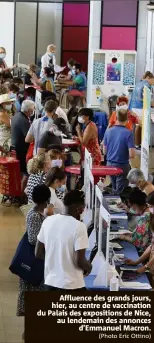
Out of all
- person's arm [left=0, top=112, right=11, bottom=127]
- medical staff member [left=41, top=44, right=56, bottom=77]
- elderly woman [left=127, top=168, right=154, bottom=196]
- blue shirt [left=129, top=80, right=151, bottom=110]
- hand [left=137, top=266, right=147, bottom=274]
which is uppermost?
medical staff member [left=41, top=44, right=56, bottom=77]

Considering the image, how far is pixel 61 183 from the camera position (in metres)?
8.16

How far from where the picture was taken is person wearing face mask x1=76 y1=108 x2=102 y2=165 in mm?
11555

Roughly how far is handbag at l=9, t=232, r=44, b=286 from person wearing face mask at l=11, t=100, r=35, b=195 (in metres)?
4.77

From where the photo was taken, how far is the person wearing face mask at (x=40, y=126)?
453 inches

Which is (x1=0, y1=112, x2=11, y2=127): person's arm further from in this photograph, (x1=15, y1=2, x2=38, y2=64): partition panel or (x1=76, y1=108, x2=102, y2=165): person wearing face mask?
(x1=15, y1=2, x2=38, y2=64): partition panel

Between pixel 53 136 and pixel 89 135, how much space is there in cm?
78

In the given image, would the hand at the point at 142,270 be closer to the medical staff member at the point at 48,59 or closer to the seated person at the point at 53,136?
the seated person at the point at 53,136

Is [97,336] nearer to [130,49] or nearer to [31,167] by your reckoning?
[31,167]

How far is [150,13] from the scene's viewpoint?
1925cm

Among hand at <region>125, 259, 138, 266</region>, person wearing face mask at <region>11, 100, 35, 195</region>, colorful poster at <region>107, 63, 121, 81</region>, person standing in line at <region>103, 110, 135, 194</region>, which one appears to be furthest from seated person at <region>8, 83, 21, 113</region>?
hand at <region>125, 259, 138, 266</region>

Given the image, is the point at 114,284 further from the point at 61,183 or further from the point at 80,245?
the point at 61,183

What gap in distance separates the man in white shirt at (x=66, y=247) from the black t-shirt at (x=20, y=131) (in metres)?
5.53

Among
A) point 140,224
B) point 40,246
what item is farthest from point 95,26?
point 40,246

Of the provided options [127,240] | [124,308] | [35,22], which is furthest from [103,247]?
[35,22]
